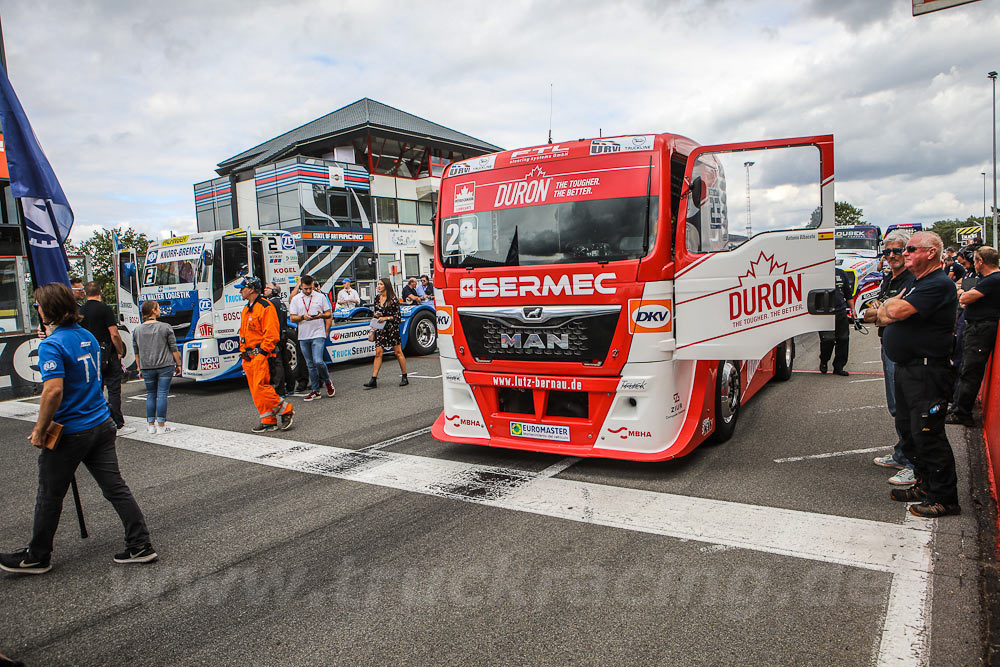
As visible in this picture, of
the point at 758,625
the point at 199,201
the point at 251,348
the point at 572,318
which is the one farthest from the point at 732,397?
the point at 199,201

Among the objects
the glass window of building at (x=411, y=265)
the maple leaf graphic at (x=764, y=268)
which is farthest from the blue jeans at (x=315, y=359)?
the glass window of building at (x=411, y=265)

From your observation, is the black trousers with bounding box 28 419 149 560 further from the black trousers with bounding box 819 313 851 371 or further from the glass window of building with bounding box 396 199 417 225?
the glass window of building with bounding box 396 199 417 225

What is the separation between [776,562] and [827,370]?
7.67 m

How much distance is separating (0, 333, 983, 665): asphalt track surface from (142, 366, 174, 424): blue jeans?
1599mm

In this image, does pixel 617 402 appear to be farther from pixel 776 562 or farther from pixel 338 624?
pixel 338 624

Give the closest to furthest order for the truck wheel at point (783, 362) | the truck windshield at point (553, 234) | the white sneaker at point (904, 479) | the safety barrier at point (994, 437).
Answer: the safety barrier at point (994, 437)
the white sneaker at point (904, 479)
the truck windshield at point (553, 234)
the truck wheel at point (783, 362)

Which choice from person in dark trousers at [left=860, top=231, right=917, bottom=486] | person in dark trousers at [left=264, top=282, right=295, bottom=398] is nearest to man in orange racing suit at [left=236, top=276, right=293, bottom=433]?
person in dark trousers at [left=264, top=282, right=295, bottom=398]

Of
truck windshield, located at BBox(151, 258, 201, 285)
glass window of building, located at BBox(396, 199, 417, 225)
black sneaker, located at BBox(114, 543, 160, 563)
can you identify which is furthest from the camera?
glass window of building, located at BBox(396, 199, 417, 225)

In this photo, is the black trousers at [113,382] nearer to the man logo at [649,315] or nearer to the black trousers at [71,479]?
the black trousers at [71,479]

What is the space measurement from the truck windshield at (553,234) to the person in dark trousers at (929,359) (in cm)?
178

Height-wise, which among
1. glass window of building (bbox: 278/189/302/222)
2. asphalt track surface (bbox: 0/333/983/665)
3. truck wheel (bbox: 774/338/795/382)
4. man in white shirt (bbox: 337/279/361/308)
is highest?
glass window of building (bbox: 278/189/302/222)

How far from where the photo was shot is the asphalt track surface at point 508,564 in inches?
117

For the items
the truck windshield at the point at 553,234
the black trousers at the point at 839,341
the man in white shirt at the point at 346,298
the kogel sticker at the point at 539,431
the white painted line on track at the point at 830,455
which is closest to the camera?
the truck windshield at the point at 553,234

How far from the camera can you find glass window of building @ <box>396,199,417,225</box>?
1445 inches
